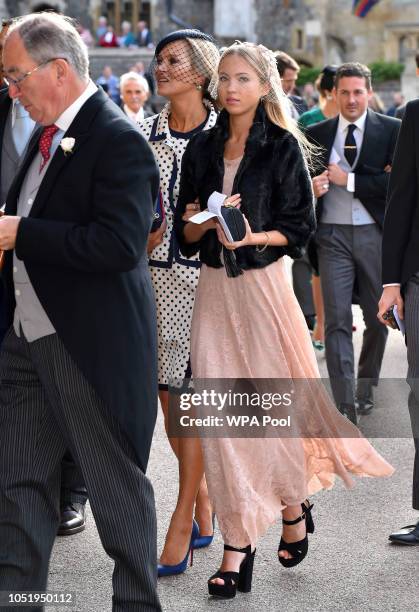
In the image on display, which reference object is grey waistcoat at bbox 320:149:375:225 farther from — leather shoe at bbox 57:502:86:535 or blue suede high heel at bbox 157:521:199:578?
blue suede high heel at bbox 157:521:199:578

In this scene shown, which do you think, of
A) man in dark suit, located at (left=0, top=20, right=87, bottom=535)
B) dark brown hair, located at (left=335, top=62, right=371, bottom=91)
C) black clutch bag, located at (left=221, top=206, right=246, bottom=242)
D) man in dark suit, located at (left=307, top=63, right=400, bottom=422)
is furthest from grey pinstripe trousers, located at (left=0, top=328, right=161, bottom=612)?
dark brown hair, located at (left=335, top=62, right=371, bottom=91)

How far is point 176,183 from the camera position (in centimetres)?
577

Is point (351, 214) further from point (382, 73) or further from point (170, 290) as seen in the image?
point (382, 73)

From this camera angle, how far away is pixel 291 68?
11.2 m

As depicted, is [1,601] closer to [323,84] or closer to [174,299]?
[174,299]

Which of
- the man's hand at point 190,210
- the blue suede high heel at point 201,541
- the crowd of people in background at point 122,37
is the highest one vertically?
the man's hand at point 190,210

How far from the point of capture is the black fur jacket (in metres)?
5.32

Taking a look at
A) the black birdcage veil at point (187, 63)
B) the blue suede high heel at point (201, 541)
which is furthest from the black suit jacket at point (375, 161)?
the blue suede high heel at point (201, 541)

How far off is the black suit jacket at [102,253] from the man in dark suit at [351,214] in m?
3.77

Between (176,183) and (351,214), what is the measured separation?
2540 millimetres

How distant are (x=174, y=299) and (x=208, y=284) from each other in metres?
0.38

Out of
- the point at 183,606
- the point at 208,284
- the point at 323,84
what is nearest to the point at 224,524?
the point at 183,606

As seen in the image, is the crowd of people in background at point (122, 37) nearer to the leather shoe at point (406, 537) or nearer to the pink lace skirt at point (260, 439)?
the leather shoe at point (406, 537)

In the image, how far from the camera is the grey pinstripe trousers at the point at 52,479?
427 cm
